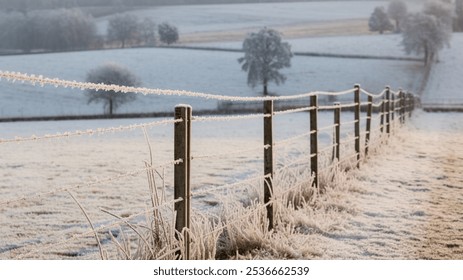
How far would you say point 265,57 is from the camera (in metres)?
43.9

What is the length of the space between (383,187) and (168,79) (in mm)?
36477

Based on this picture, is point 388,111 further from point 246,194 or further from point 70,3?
point 70,3

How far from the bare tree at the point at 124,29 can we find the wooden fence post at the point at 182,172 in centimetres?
4169

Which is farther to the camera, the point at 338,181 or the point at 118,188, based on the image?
the point at 118,188

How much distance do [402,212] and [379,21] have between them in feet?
134

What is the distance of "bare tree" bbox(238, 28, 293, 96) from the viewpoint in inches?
1697

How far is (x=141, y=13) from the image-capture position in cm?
4869

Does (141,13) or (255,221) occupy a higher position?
(141,13)

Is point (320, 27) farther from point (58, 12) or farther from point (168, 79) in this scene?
point (58, 12)

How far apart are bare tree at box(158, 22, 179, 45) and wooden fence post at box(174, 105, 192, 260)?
4717cm

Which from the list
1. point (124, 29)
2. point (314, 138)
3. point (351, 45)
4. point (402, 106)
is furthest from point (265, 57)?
point (314, 138)
